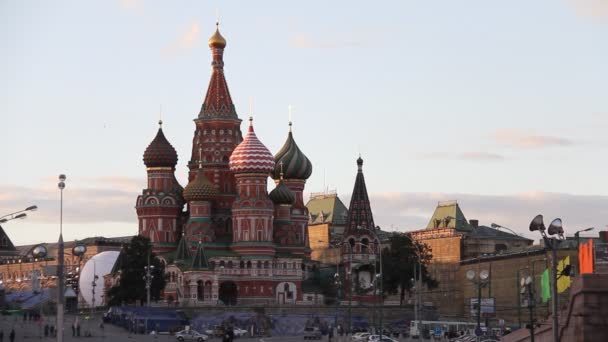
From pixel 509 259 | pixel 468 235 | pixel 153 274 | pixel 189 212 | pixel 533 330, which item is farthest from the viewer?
pixel 468 235

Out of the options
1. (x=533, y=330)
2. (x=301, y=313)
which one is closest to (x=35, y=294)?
(x=301, y=313)

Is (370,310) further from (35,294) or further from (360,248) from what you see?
(35,294)

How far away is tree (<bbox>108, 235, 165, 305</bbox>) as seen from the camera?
13550 centimetres

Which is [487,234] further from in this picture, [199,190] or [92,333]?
[92,333]

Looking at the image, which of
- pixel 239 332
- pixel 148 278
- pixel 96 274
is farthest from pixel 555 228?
pixel 96 274

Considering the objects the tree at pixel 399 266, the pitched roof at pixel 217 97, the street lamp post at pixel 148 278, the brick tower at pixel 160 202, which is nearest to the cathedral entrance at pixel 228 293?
the brick tower at pixel 160 202

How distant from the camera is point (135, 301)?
137 metres

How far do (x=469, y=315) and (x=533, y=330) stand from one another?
10087 cm

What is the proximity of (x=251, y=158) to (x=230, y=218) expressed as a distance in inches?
371

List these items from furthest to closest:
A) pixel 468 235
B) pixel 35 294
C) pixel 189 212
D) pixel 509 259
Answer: pixel 468 235 → pixel 35 294 → pixel 509 259 → pixel 189 212

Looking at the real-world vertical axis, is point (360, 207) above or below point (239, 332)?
above

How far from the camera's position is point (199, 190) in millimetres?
146625

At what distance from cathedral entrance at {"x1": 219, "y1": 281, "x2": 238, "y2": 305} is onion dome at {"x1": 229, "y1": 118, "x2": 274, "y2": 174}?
12.4m

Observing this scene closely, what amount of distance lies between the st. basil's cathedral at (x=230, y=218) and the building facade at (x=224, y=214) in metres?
0.11
